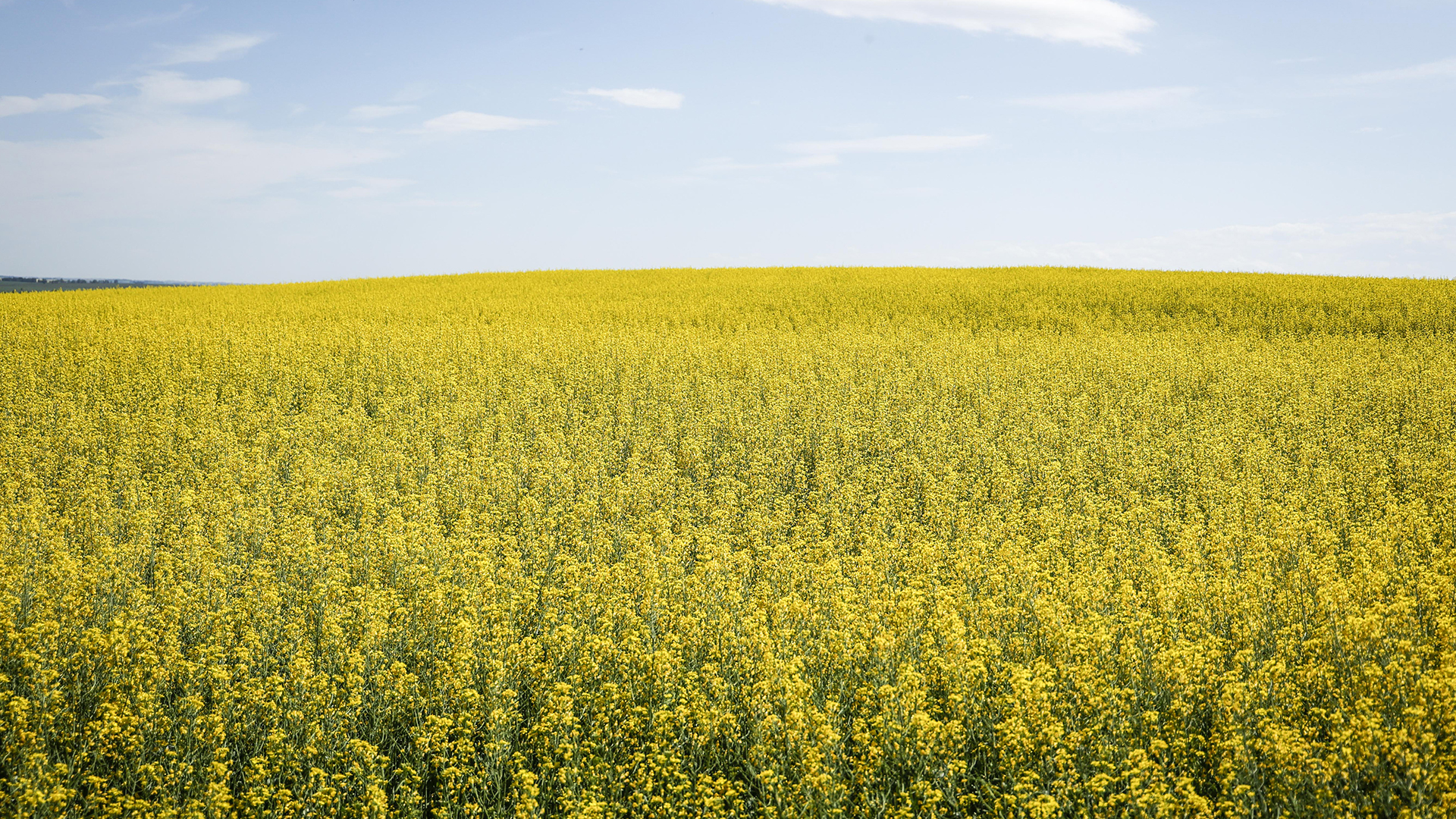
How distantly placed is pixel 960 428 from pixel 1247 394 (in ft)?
24.8

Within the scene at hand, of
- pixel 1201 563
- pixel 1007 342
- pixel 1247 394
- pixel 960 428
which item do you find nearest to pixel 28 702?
pixel 1201 563

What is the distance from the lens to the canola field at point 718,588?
16.5 ft

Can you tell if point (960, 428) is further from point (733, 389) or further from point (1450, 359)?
point (1450, 359)

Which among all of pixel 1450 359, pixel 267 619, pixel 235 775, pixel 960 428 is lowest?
pixel 235 775

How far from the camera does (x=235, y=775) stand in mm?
5676

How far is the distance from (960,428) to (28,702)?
41.5ft

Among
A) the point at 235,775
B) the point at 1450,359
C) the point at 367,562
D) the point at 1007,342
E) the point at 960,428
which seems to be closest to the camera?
the point at 235,775

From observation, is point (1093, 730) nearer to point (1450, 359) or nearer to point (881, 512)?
point (881, 512)

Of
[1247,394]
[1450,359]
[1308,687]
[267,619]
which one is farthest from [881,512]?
[1450,359]

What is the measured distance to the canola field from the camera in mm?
5020

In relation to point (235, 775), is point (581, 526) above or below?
above

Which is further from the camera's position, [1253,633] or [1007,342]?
[1007,342]

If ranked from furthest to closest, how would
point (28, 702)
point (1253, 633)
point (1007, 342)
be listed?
point (1007, 342) < point (1253, 633) < point (28, 702)

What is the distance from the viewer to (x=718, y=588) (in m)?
7.79
